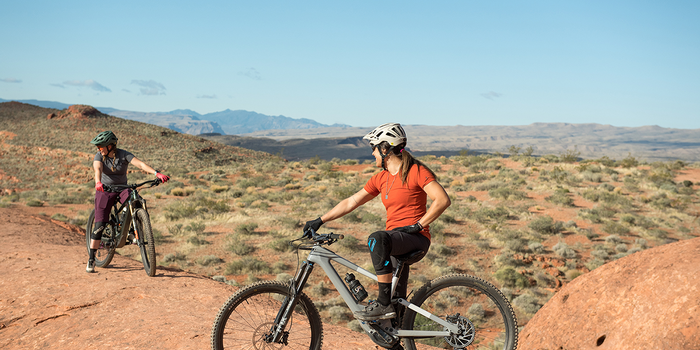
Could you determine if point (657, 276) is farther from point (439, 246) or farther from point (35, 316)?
point (439, 246)

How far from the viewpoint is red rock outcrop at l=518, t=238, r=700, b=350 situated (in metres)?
2.83

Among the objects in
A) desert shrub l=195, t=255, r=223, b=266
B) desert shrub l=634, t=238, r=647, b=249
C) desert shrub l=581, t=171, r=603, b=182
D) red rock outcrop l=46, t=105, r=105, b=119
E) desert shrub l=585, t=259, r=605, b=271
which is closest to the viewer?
desert shrub l=195, t=255, r=223, b=266

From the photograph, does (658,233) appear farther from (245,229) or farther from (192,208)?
(192,208)

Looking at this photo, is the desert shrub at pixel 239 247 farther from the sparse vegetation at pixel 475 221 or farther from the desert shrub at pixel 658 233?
the desert shrub at pixel 658 233

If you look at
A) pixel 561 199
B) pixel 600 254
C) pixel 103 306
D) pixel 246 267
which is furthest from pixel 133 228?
pixel 561 199

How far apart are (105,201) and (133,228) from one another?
0.58m

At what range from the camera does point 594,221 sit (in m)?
16.1

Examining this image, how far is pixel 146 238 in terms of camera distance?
231 inches

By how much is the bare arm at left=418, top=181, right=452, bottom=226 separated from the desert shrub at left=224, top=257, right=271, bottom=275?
9.06 m

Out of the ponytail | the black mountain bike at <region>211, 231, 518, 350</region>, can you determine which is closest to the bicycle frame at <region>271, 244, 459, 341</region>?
the black mountain bike at <region>211, 231, 518, 350</region>

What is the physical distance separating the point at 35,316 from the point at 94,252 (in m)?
1.74

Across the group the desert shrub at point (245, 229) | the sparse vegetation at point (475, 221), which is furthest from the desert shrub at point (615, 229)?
the desert shrub at point (245, 229)

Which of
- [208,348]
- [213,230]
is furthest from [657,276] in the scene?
[213,230]

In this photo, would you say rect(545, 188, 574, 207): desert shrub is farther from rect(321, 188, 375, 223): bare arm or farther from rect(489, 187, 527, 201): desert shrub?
rect(321, 188, 375, 223): bare arm
